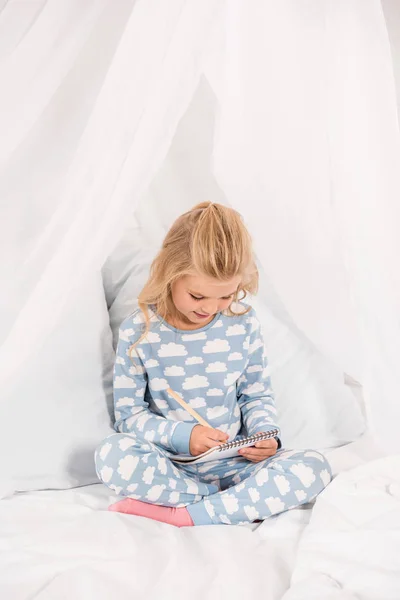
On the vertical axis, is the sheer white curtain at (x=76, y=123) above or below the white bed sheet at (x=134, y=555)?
above

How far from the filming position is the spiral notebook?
121 centimetres

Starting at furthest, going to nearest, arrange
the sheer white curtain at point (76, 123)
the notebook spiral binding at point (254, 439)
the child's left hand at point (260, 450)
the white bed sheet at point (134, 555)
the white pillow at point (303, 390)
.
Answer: the white pillow at point (303, 390)
the child's left hand at point (260, 450)
the notebook spiral binding at point (254, 439)
the white bed sheet at point (134, 555)
the sheer white curtain at point (76, 123)

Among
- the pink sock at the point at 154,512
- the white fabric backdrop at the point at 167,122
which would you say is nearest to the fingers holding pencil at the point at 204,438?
the pink sock at the point at 154,512

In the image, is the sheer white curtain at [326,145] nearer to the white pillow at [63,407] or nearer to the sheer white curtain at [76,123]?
the sheer white curtain at [76,123]

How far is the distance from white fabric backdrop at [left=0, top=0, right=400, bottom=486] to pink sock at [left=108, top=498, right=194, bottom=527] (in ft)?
1.17

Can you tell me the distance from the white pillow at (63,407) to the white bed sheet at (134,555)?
0.21 feet

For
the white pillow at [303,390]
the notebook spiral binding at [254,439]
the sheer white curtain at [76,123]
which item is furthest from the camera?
the white pillow at [303,390]

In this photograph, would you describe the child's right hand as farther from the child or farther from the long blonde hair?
the long blonde hair

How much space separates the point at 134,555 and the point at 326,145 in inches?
25.7

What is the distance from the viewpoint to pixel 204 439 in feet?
4.25

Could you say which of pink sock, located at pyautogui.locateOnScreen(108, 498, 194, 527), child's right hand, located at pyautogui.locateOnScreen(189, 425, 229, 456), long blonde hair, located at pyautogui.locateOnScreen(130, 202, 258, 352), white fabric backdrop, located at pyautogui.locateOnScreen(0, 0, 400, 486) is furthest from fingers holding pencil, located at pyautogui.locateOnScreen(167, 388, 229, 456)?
white fabric backdrop, located at pyautogui.locateOnScreen(0, 0, 400, 486)

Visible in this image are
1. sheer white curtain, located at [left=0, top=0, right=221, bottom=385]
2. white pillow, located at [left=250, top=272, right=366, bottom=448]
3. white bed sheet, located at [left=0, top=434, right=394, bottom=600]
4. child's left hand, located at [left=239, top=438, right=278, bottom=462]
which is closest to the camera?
sheer white curtain, located at [left=0, top=0, right=221, bottom=385]

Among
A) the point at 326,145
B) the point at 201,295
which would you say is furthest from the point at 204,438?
the point at 326,145

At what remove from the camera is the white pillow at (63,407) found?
130 centimetres
